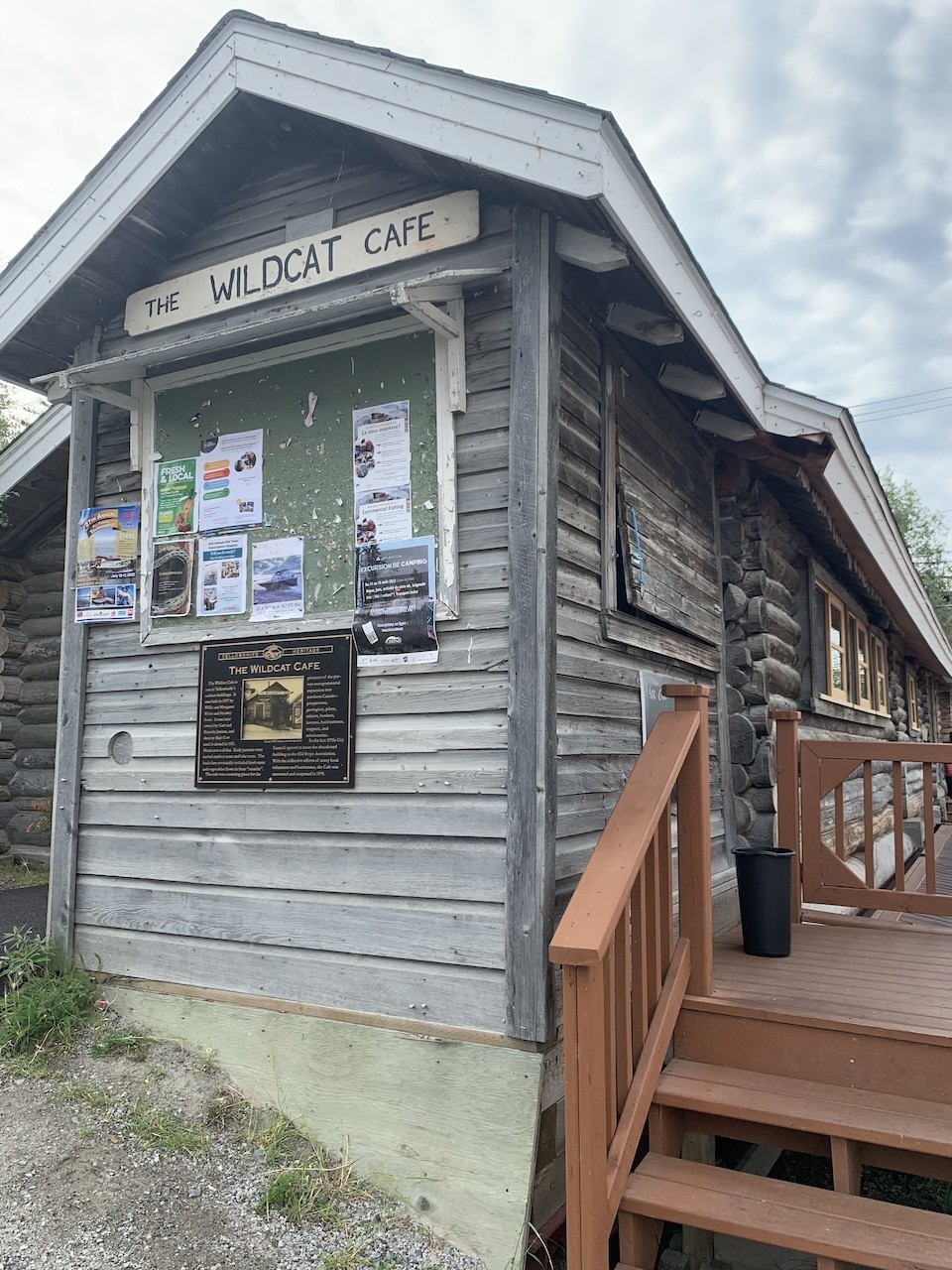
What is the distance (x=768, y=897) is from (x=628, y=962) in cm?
164

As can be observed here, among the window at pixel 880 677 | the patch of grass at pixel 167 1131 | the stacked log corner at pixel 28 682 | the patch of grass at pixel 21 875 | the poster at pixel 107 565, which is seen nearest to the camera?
the patch of grass at pixel 167 1131

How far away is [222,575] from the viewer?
439 centimetres

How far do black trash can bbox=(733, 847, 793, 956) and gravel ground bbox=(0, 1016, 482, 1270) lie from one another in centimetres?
191

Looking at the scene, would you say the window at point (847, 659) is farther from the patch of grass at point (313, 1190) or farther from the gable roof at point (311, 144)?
the patch of grass at point (313, 1190)

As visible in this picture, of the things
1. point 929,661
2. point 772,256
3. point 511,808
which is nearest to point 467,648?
point 511,808

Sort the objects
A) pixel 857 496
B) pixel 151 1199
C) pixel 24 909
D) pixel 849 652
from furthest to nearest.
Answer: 1. pixel 849 652
2. pixel 857 496
3. pixel 24 909
4. pixel 151 1199

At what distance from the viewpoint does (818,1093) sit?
3027 millimetres

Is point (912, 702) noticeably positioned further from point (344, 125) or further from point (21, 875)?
point (344, 125)

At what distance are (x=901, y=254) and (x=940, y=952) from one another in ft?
355

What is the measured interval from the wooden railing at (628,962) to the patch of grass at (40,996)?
273 centimetres

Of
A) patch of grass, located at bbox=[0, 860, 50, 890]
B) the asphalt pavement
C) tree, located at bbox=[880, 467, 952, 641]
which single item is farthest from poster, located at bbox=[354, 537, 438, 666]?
tree, located at bbox=[880, 467, 952, 641]

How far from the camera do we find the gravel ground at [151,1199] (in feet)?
10.00

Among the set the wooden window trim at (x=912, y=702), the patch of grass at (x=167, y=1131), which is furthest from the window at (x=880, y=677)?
the patch of grass at (x=167, y=1131)

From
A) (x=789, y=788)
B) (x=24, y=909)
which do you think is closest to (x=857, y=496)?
(x=789, y=788)
